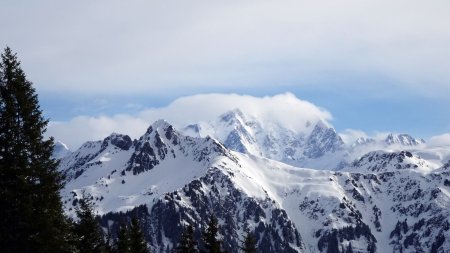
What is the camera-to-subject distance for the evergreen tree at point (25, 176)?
Result: 3288 cm

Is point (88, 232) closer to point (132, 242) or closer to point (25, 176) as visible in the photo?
point (132, 242)

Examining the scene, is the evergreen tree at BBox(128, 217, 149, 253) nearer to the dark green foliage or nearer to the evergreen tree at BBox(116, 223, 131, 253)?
the dark green foliage

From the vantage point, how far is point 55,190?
33875mm

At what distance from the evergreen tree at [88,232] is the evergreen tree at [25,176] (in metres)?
20.1

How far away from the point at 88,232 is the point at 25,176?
22829 mm

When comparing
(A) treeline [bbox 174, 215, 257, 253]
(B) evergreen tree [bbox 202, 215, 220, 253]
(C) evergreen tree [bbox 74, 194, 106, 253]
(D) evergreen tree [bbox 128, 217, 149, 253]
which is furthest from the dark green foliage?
(B) evergreen tree [bbox 202, 215, 220, 253]

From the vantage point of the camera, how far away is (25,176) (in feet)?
109

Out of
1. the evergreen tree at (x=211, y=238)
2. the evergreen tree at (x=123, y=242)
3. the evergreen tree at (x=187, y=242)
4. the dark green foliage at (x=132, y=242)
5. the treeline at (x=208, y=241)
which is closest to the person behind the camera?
the evergreen tree at (x=211, y=238)

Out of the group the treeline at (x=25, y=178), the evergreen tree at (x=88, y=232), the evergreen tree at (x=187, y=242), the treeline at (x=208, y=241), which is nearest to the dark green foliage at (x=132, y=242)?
the evergreen tree at (x=187, y=242)

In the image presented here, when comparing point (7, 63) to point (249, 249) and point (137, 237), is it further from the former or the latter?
point (249, 249)

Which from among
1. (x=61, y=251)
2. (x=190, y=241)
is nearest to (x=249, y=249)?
(x=190, y=241)

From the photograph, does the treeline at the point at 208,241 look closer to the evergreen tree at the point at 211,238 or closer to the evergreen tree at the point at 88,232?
the evergreen tree at the point at 211,238

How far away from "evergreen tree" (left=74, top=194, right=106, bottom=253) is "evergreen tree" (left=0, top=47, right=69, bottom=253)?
66.0 ft

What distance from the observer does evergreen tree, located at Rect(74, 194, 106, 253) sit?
5409 cm
